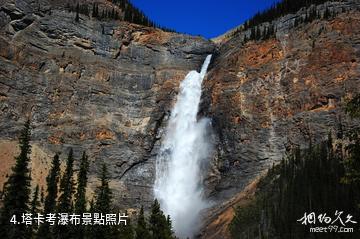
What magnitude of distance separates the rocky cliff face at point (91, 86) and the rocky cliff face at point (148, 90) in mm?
188

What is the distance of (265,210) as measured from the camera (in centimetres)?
5834

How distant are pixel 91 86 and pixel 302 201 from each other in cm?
4891

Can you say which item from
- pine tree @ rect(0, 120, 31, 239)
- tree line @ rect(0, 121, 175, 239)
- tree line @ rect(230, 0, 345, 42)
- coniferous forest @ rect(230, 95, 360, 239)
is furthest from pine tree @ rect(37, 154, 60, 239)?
tree line @ rect(230, 0, 345, 42)

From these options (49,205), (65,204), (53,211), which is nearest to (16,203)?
(65,204)

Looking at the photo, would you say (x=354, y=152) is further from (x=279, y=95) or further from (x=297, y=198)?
(x=279, y=95)

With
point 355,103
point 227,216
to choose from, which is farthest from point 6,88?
point 355,103

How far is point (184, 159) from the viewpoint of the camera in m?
85.2

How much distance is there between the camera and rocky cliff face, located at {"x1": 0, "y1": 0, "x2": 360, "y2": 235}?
76250 millimetres

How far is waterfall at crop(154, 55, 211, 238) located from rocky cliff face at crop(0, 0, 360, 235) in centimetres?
176

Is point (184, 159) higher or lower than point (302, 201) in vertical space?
higher

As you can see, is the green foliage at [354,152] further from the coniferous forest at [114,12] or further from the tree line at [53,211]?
the coniferous forest at [114,12]

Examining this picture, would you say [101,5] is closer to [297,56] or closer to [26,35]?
[26,35]

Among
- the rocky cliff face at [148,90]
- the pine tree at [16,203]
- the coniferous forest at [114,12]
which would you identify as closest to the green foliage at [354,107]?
the pine tree at [16,203]

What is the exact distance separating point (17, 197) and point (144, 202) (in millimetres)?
47412
